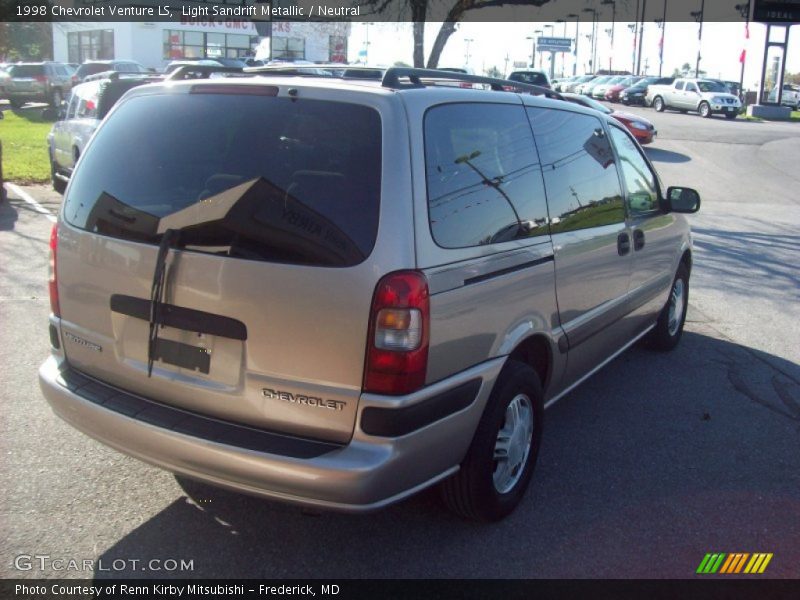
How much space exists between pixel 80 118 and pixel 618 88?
139 feet

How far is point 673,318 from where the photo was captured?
6.64m

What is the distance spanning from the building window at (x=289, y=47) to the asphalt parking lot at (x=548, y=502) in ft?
152

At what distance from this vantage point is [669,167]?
2041cm

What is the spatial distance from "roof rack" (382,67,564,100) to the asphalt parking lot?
6.08 ft

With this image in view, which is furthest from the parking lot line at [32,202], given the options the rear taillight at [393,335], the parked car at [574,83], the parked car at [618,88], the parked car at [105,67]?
the parked car at [574,83]

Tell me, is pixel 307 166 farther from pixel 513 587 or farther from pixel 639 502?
pixel 639 502

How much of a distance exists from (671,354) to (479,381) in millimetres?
3706

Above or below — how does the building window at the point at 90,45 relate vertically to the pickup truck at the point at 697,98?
above

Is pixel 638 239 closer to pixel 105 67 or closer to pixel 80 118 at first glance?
pixel 80 118

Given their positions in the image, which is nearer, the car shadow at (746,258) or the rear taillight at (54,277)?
the rear taillight at (54,277)

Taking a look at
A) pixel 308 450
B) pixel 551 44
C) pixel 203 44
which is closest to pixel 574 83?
pixel 551 44

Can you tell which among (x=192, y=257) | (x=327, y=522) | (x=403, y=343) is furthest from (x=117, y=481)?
(x=403, y=343)

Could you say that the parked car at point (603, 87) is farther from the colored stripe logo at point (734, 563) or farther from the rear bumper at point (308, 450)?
the rear bumper at point (308, 450)

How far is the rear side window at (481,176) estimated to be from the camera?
3350 mm
